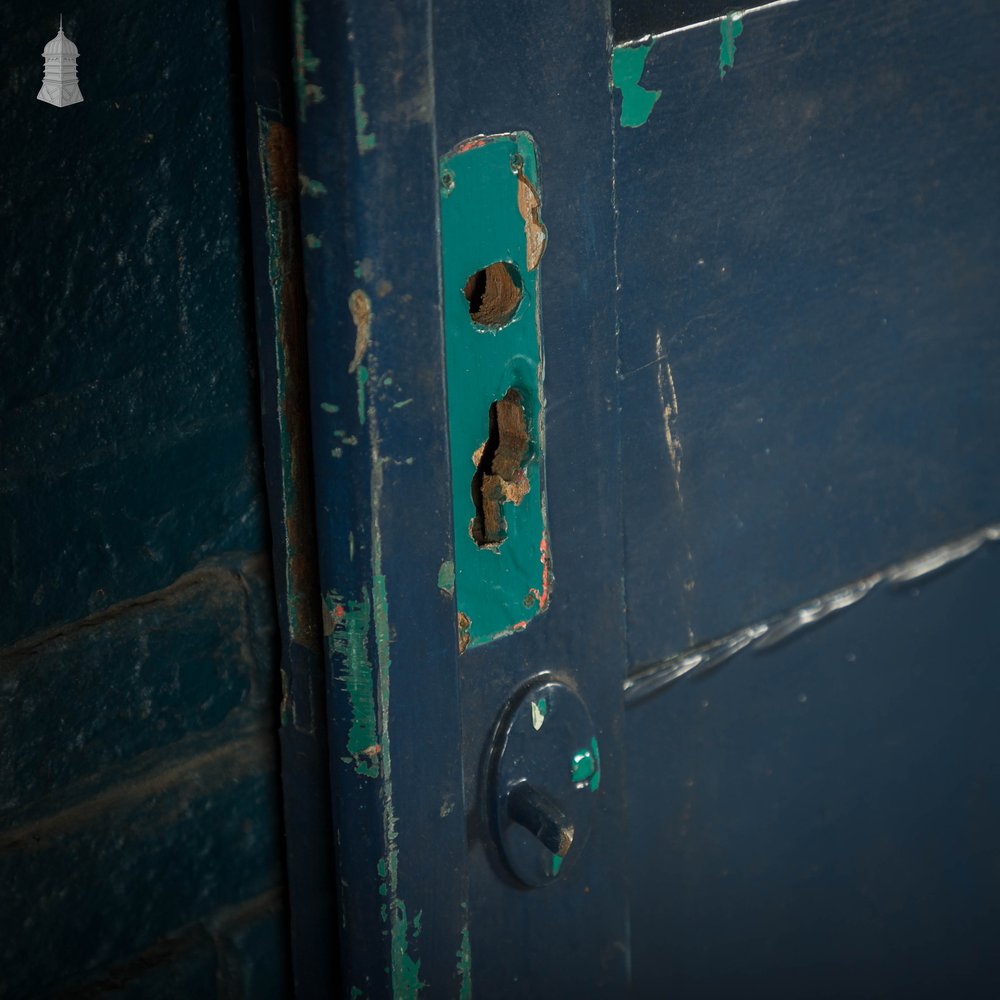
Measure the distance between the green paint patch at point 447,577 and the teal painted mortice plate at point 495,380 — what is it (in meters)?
0.01

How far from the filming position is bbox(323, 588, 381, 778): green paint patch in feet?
2.86

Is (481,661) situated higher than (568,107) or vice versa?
(568,107)

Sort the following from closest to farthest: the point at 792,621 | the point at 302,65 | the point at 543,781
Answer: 1. the point at 302,65
2. the point at 543,781
3. the point at 792,621

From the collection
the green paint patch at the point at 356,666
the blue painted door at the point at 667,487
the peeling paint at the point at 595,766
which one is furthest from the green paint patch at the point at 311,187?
the peeling paint at the point at 595,766

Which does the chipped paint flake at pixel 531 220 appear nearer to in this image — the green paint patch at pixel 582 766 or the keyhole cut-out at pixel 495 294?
the keyhole cut-out at pixel 495 294

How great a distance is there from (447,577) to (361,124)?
0.28 metres

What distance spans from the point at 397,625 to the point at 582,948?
0.36 m

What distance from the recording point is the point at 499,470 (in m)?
0.93

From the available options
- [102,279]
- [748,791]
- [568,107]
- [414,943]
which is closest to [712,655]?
[748,791]

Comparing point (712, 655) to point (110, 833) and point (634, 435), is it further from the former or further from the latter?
point (110, 833)

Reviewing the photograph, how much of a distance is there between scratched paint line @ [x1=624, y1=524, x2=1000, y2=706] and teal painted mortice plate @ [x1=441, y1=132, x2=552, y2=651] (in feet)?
0.74

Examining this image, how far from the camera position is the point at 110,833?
0.96 m

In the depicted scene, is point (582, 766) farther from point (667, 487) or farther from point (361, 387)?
point (361, 387)

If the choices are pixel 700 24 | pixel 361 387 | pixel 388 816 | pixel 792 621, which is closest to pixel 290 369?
pixel 361 387
